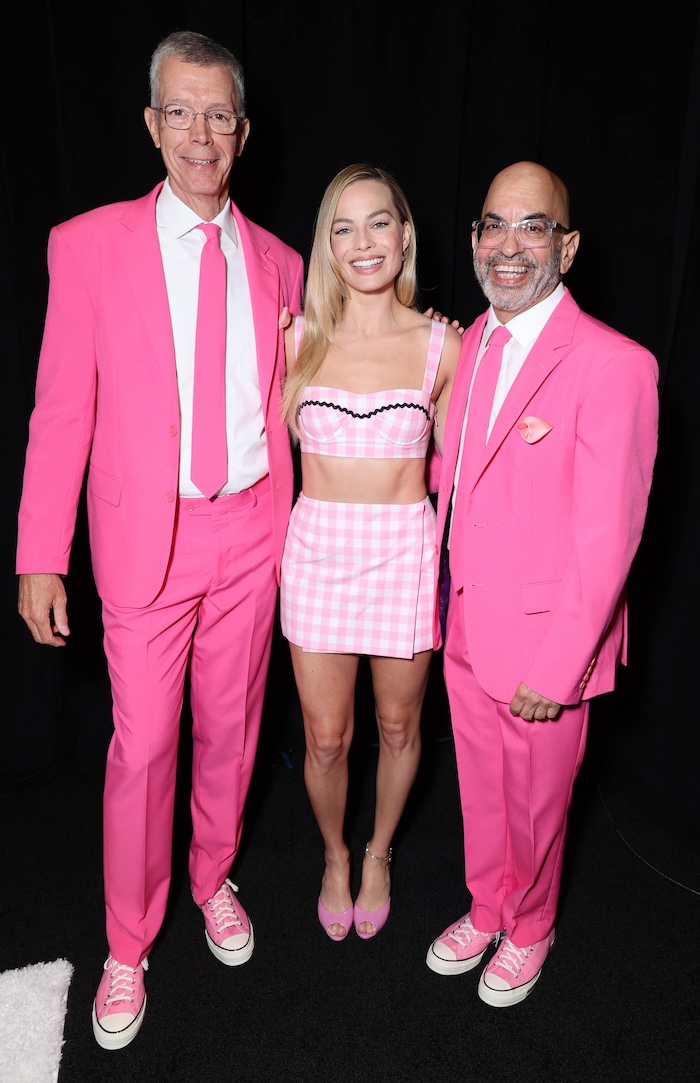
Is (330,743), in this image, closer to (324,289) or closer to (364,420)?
(364,420)

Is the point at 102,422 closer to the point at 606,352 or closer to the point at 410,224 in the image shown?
Answer: the point at 410,224

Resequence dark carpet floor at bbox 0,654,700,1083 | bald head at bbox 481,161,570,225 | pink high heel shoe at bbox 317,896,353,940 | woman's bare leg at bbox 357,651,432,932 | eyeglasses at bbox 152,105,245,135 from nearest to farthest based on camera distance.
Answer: bald head at bbox 481,161,570,225
eyeglasses at bbox 152,105,245,135
dark carpet floor at bbox 0,654,700,1083
woman's bare leg at bbox 357,651,432,932
pink high heel shoe at bbox 317,896,353,940

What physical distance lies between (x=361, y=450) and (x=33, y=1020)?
1.62 meters

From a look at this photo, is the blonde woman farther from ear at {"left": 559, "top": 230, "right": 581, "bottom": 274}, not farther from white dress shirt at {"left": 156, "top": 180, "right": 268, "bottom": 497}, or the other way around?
ear at {"left": 559, "top": 230, "right": 581, "bottom": 274}

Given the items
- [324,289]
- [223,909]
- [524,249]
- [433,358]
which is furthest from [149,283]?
[223,909]

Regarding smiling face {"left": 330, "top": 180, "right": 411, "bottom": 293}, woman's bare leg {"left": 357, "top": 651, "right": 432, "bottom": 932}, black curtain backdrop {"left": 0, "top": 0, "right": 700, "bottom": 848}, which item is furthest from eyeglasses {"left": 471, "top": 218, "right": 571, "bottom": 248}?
woman's bare leg {"left": 357, "top": 651, "right": 432, "bottom": 932}

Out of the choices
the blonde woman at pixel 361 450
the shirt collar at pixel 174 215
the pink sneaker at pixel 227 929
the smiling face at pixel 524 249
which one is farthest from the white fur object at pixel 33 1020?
the smiling face at pixel 524 249

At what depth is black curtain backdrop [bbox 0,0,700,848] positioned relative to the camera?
2572 mm

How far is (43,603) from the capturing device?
7.07 ft

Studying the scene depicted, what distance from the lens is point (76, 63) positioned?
100 inches

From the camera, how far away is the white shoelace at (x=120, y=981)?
Answer: 220cm

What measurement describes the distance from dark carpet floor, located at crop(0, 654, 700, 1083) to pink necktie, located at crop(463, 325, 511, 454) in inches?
56.1

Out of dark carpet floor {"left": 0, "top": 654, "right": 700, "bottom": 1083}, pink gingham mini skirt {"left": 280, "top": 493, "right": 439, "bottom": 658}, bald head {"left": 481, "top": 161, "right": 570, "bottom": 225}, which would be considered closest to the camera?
bald head {"left": 481, "top": 161, "right": 570, "bottom": 225}

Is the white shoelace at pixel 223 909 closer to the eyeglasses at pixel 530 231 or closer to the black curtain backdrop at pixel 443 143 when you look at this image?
the black curtain backdrop at pixel 443 143
